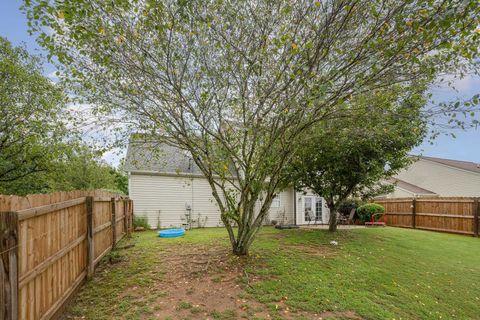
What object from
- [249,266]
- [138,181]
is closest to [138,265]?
[249,266]

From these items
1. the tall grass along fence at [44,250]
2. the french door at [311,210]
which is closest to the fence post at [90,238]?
the tall grass along fence at [44,250]

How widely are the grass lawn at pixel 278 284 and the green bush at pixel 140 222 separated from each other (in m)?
4.97

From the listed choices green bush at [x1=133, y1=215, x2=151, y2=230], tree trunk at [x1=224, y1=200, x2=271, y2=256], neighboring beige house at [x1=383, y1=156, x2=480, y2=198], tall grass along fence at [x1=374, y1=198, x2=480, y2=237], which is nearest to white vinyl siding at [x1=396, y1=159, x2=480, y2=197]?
neighboring beige house at [x1=383, y1=156, x2=480, y2=198]

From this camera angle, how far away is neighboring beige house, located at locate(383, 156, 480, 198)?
715 inches

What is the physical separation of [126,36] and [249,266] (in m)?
4.88

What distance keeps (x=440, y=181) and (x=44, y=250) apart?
23.7 meters

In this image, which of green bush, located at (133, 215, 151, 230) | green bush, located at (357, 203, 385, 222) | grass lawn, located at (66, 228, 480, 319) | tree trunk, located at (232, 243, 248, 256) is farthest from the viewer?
green bush, located at (357, 203, 385, 222)

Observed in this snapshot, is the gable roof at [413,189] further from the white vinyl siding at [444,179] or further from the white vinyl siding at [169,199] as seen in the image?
the white vinyl siding at [169,199]

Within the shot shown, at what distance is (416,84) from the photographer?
17.5 ft

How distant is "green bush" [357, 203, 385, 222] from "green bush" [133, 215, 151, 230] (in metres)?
11.3

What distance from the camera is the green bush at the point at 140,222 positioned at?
12.3m

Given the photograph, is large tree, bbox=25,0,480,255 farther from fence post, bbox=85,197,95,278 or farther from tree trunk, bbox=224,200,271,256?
fence post, bbox=85,197,95,278

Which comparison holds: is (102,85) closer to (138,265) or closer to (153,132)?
(153,132)

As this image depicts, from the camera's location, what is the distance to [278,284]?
4.77 metres
